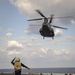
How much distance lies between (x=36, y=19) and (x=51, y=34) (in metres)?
6.02

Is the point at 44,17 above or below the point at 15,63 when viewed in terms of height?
above

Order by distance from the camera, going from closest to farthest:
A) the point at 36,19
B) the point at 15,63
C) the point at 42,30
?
1. the point at 15,63
2. the point at 42,30
3. the point at 36,19

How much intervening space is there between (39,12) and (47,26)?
22.0 ft

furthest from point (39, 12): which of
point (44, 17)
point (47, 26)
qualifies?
point (47, 26)

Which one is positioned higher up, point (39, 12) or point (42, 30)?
point (39, 12)

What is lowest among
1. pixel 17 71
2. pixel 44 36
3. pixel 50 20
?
pixel 17 71

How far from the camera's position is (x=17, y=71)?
1781cm

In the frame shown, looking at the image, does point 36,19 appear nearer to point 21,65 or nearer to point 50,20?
point 50,20

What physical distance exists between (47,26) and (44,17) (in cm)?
491

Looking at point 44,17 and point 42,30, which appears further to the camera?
point 44,17

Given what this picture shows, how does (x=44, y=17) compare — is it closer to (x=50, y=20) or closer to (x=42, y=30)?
(x=50, y=20)

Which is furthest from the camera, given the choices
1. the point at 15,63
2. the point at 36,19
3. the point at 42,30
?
the point at 36,19

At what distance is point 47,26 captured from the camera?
4891 cm

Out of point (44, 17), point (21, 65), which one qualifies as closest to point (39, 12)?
point (44, 17)
